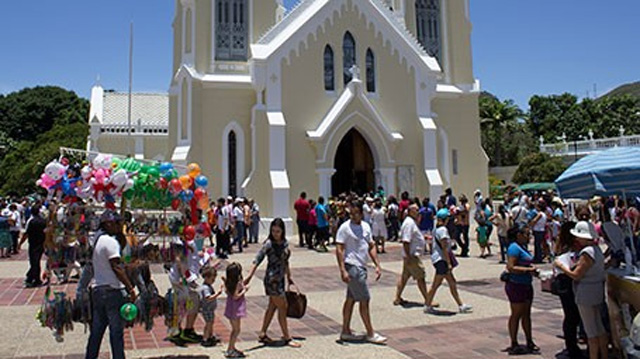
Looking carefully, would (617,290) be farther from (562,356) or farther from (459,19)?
(459,19)

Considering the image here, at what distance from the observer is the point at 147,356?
6398 mm

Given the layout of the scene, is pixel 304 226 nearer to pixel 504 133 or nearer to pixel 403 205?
pixel 403 205

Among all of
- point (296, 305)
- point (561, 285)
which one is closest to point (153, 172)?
point (296, 305)

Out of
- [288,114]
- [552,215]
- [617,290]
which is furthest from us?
[288,114]

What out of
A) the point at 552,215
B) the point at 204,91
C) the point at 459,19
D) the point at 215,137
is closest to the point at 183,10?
the point at 204,91

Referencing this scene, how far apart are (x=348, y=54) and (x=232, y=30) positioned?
5636mm

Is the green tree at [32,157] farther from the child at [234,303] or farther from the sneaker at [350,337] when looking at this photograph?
the sneaker at [350,337]

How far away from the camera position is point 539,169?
45156 mm

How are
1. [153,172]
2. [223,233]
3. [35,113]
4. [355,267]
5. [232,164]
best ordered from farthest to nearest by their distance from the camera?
[35,113] < [232,164] < [223,233] < [355,267] < [153,172]

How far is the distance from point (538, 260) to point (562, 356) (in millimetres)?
8337

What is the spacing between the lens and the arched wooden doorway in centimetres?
2612

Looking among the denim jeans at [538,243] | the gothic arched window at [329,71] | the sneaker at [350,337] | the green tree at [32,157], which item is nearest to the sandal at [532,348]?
the sneaker at [350,337]

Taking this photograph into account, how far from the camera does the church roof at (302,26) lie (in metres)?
23.5

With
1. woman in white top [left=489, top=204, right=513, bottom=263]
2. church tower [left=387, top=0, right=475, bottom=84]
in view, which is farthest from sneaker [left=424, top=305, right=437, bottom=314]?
church tower [left=387, top=0, right=475, bottom=84]
